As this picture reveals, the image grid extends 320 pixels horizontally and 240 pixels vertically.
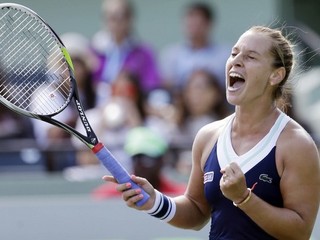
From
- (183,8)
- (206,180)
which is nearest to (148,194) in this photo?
(206,180)

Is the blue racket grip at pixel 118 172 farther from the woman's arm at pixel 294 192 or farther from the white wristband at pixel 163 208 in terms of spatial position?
the woman's arm at pixel 294 192

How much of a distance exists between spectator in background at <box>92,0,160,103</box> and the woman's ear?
13.2ft

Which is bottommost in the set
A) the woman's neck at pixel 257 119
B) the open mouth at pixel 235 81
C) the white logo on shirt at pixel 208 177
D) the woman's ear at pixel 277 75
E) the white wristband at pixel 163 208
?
the white wristband at pixel 163 208

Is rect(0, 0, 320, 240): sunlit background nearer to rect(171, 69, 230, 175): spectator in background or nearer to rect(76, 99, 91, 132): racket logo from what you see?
rect(171, 69, 230, 175): spectator in background

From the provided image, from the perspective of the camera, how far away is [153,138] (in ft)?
20.5

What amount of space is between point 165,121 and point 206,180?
3737 mm

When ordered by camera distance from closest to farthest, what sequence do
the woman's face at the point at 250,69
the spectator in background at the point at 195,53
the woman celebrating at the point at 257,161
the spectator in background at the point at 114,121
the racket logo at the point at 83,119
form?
the woman celebrating at the point at 257,161, the woman's face at the point at 250,69, the racket logo at the point at 83,119, the spectator in background at the point at 114,121, the spectator in background at the point at 195,53

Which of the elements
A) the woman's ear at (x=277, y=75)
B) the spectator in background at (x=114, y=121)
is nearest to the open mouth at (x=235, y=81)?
the woman's ear at (x=277, y=75)

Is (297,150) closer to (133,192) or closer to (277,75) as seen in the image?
(277,75)

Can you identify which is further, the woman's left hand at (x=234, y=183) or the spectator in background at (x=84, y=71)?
the spectator in background at (x=84, y=71)

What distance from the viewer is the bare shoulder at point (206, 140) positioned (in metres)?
3.58

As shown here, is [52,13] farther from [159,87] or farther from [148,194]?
[148,194]

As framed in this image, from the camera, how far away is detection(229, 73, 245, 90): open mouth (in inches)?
134

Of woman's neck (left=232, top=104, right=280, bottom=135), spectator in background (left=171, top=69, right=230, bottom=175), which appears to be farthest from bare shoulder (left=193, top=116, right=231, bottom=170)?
spectator in background (left=171, top=69, right=230, bottom=175)
